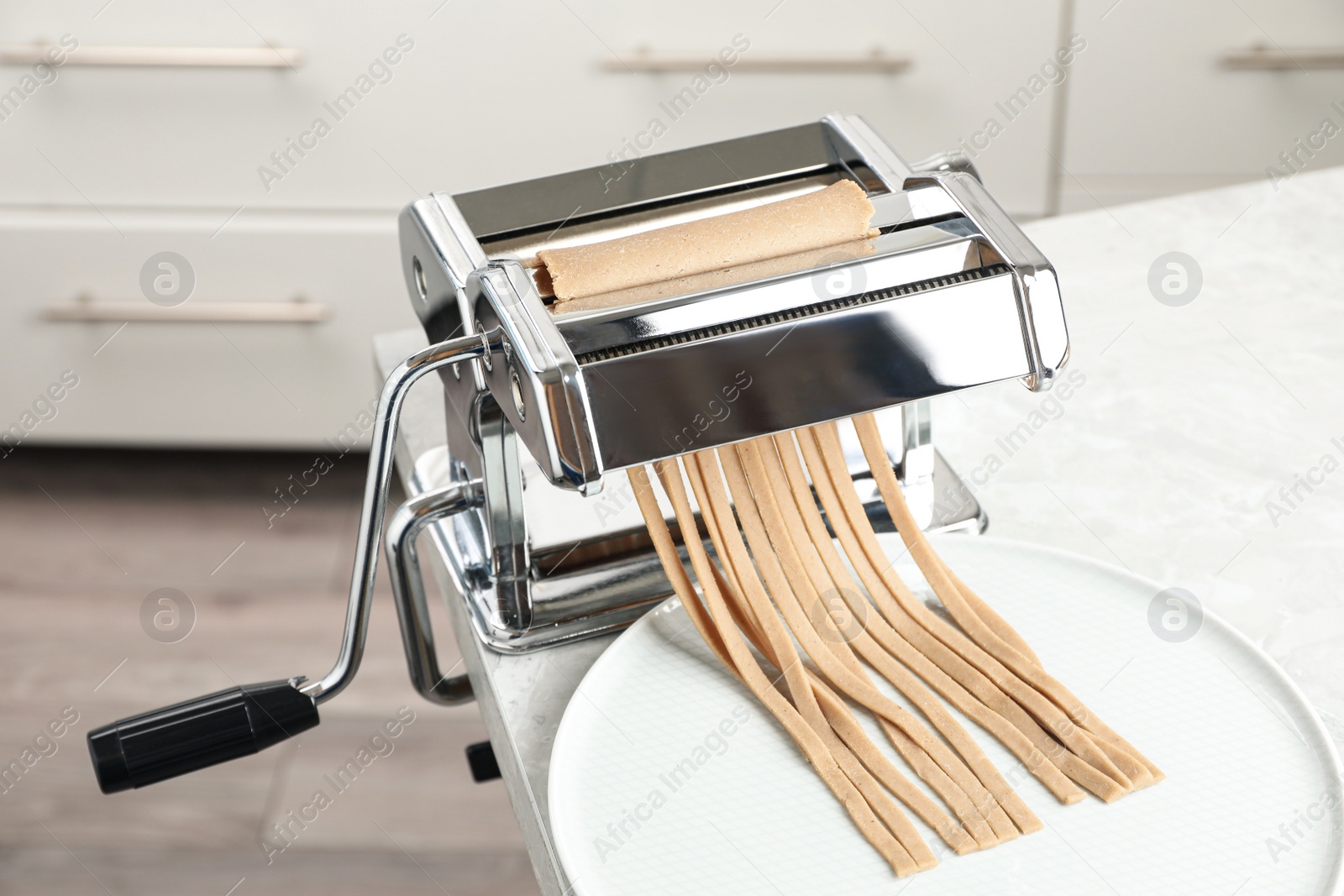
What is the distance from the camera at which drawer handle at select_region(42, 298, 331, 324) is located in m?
1.81

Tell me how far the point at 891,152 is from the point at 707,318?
0.20 m

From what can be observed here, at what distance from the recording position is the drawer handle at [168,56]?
5.43 ft

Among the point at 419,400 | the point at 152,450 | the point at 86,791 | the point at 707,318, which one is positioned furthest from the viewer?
the point at 152,450

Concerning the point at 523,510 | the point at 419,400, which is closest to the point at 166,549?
the point at 419,400

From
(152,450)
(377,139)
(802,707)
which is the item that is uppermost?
(377,139)

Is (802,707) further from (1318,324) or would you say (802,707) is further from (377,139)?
(377,139)

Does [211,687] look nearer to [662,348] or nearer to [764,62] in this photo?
[764,62]

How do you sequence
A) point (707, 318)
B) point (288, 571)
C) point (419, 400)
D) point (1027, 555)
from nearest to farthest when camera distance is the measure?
point (707, 318) < point (1027, 555) < point (419, 400) < point (288, 571)

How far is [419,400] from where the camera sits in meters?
0.89

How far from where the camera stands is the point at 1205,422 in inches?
32.1

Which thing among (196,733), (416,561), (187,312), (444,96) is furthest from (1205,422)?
(187,312)

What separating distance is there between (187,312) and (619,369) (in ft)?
4.77

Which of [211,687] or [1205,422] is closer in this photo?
[1205,422]

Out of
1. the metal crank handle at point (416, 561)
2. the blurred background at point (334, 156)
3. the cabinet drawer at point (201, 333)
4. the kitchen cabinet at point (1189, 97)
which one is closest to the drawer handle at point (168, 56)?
the blurred background at point (334, 156)
